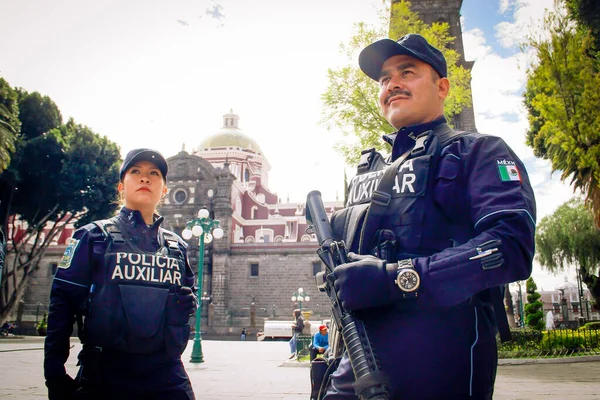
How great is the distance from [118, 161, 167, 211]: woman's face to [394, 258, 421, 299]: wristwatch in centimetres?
200

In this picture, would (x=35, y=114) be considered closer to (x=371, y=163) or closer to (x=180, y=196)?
(x=180, y=196)

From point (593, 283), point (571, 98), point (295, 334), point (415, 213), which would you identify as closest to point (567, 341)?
Answer: point (571, 98)

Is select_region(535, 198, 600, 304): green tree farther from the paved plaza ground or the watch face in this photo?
the watch face

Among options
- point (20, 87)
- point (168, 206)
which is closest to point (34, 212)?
point (20, 87)

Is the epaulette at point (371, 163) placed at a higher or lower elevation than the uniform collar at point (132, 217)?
higher

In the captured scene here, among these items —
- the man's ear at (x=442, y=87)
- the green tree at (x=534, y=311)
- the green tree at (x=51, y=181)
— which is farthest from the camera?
the green tree at (x=51, y=181)

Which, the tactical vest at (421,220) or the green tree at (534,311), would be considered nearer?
the tactical vest at (421,220)

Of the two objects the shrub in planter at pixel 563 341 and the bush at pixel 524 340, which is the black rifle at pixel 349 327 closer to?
the bush at pixel 524 340

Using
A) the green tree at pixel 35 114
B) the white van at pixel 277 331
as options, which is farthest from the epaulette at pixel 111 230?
the white van at pixel 277 331

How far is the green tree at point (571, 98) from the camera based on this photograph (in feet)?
37.7

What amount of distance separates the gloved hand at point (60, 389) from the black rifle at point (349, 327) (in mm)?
1467

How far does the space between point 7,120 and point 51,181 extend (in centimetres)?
474

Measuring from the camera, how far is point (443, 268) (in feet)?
5.18

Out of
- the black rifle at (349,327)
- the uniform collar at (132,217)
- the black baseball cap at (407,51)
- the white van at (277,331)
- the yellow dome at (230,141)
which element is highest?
the yellow dome at (230,141)
